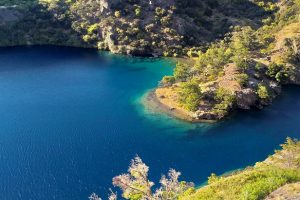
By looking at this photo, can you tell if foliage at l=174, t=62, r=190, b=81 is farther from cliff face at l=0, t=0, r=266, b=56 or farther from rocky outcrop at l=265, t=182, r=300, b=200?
rocky outcrop at l=265, t=182, r=300, b=200

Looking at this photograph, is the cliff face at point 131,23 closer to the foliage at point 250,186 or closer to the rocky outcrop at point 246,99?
the rocky outcrop at point 246,99

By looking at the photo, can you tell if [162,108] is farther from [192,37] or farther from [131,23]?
[131,23]

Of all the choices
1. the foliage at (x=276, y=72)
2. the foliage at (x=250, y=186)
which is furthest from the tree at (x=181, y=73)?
the foliage at (x=250, y=186)

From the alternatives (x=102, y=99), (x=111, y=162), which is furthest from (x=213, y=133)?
(x=102, y=99)

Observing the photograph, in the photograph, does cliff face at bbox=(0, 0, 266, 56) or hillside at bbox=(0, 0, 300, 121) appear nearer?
hillside at bbox=(0, 0, 300, 121)

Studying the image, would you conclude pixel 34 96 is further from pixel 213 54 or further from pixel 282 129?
pixel 282 129

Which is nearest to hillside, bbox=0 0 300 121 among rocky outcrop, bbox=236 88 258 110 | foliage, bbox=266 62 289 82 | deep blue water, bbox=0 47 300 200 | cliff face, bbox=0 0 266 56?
foliage, bbox=266 62 289 82
